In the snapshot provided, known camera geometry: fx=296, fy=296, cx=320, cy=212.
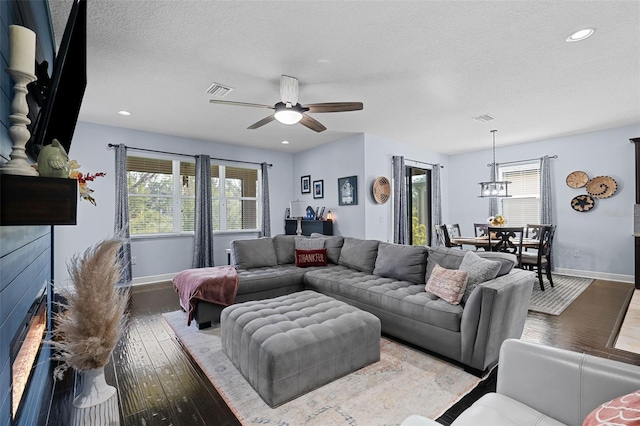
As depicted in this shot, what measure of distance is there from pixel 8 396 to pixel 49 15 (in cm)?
250

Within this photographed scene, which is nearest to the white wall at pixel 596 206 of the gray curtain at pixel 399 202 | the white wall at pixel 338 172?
the gray curtain at pixel 399 202

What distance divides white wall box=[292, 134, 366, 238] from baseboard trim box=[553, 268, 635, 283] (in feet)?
13.3

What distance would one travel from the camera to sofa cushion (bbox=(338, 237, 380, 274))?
12.4 ft

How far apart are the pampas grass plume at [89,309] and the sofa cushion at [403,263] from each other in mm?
2753

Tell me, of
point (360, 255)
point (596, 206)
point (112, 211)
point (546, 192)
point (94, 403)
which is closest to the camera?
point (94, 403)

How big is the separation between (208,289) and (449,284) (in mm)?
2405

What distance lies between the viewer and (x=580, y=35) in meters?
2.47

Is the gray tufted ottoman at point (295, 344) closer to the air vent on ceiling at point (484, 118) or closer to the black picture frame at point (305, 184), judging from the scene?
the air vent on ceiling at point (484, 118)

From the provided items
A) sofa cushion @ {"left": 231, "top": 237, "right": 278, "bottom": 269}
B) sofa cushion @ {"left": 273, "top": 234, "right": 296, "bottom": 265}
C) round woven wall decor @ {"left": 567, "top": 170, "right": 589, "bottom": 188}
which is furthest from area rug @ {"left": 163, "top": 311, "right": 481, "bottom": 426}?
round woven wall decor @ {"left": 567, "top": 170, "right": 589, "bottom": 188}

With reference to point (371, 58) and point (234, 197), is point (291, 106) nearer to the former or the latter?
point (371, 58)

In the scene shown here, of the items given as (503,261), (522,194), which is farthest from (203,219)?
(522,194)

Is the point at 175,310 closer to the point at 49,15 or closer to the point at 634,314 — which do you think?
the point at 49,15

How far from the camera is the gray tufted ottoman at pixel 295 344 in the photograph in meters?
1.92

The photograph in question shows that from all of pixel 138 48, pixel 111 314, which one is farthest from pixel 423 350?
pixel 138 48
